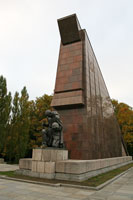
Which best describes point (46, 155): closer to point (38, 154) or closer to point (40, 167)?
point (38, 154)

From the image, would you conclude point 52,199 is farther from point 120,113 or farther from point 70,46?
point 120,113

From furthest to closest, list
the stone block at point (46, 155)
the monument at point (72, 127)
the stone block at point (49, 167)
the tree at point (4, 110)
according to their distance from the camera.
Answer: the tree at point (4, 110)
the stone block at point (46, 155)
the monument at point (72, 127)
the stone block at point (49, 167)

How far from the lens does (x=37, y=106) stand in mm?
24719

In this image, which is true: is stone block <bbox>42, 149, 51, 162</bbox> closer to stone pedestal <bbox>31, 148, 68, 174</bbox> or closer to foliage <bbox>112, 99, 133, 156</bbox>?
stone pedestal <bbox>31, 148, 68, 174</bbox>

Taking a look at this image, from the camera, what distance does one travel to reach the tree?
19.5m

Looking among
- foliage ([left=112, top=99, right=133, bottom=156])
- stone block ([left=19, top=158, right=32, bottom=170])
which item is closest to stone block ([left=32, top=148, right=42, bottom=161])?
stone block ([left=19, top=158, right=32, bottom=170])

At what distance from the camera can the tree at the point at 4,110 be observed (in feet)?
64.0

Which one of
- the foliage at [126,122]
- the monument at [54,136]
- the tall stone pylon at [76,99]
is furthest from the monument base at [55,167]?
the foliage at [126,122]

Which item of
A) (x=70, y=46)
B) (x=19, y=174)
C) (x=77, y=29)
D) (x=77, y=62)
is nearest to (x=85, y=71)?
(x=77, y=62)

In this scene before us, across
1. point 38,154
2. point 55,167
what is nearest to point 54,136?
point 38,154

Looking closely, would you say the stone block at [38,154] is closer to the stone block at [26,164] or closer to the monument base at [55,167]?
the monument base at [55,167]

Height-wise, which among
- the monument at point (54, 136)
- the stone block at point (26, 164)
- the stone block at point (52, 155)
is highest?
the monument at point (54, 136)

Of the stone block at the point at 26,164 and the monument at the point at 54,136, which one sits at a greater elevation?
the monument at the point at 54,136

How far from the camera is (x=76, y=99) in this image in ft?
41.9
